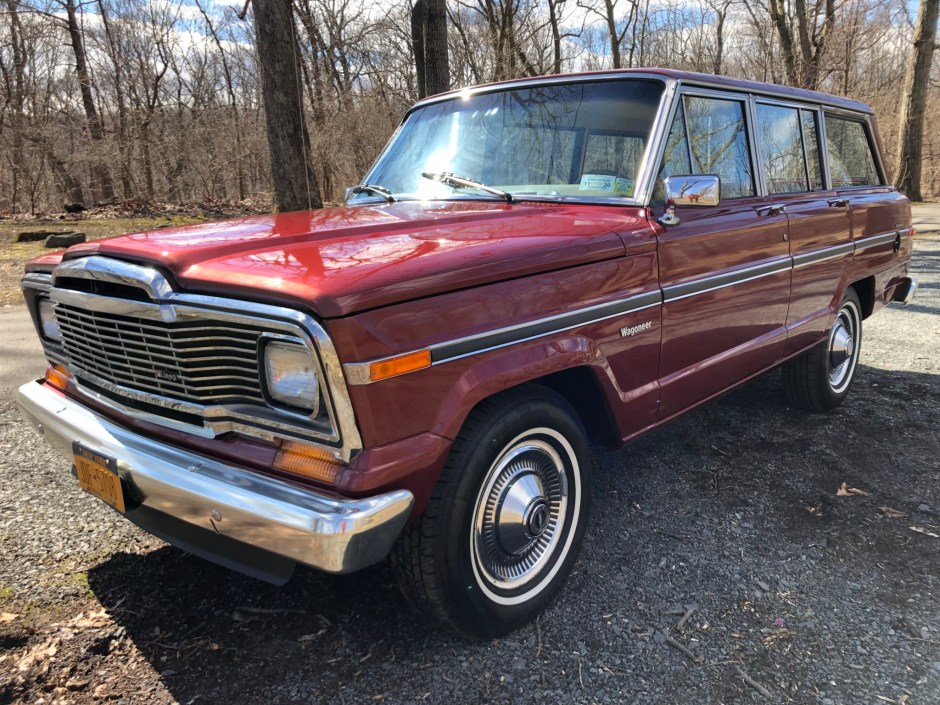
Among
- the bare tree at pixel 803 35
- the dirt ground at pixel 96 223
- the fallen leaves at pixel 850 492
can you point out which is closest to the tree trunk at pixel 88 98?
the dirt ground at pixel 96 223

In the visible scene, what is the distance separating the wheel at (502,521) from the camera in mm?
2035

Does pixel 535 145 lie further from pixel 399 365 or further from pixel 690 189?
pixel 399 365

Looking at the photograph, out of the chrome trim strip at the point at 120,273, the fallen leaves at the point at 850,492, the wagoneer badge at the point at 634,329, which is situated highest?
the chrome trim strip at the point at 120,273

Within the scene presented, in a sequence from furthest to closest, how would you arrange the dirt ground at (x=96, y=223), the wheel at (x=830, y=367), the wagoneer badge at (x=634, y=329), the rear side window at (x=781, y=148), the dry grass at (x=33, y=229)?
the dirt ground at (x=96, y=223)
the dry grass at (x=33, y=229)
the wheel at (x=830, y=367)
the rear side window at (x=781, y=148)
the wagoneer badge at (x=634, y=329)

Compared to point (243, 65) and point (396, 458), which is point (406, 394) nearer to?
point (396, 458)

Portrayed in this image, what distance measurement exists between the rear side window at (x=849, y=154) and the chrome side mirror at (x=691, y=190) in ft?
6.74

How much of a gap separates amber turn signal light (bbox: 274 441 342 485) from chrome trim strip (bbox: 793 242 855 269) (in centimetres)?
293

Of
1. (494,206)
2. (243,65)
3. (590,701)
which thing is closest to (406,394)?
(590,701)

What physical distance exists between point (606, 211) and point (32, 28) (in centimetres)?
2566

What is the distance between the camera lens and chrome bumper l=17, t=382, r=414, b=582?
5.67 ft

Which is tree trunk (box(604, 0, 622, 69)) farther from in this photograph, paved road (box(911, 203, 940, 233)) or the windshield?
the windshield

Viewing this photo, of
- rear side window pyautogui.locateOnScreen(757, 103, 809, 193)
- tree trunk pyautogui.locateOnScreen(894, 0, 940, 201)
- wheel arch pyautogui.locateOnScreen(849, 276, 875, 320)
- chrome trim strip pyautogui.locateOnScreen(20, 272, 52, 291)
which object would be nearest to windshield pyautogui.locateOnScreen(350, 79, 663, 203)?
rear side window pyautogui.locateOnScreen(757, 103, 809, 193)

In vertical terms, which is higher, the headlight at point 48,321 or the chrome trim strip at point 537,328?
the headlight at point 48,321

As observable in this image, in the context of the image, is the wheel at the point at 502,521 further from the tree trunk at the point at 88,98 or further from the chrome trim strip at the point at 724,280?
the tree trunk at the point at 88,98
